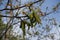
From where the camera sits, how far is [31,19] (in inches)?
57.3

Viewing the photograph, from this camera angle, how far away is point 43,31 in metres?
10.4

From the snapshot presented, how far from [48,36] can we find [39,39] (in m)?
0.56

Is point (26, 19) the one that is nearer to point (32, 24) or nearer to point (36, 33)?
point (32, 24)

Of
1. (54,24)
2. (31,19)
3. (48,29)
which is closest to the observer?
(31,19)

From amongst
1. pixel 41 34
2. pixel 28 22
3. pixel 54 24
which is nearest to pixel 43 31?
pixel 41 34

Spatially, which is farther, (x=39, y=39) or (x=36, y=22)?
(x=39, y=39)

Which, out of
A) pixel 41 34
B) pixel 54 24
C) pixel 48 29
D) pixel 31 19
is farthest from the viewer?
pixel 41 34

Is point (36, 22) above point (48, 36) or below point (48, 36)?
above

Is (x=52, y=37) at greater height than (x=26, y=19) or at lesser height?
lesser

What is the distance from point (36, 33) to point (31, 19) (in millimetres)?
8753

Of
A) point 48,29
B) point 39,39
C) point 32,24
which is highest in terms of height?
point 32,24

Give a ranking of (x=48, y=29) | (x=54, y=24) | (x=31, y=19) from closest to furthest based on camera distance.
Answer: (x=31, y=19) → (x=54, y=24) → (x=48, y=29)

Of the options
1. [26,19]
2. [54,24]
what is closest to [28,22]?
[26,19]

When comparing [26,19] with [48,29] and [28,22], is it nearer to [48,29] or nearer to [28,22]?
[28,22]
